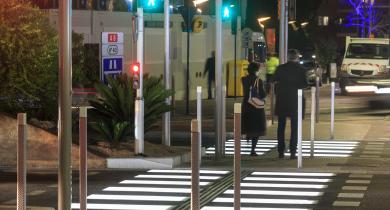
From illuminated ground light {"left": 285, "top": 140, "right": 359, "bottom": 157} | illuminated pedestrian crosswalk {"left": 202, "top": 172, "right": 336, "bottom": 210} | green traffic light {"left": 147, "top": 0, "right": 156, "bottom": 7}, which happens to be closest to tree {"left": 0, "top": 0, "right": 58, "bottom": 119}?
green traffic light {"left": 147, "top": 0, "right": 156, "bottom": 7}

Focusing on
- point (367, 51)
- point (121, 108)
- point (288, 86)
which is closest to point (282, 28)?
point (288, 86)

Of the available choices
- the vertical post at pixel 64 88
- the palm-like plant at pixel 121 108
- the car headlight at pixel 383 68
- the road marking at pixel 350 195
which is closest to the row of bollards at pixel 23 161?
the vertical post at pixel 64 88

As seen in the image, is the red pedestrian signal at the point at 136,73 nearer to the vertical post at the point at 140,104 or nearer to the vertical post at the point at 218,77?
the vertical post at the point at 140,104

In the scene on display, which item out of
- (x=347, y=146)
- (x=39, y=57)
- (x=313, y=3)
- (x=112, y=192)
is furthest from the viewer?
(x=313, y=3)

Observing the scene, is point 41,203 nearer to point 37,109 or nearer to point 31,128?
point 31,128

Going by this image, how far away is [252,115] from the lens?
56.2 feet

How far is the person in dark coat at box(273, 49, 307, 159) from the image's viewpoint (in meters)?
16.5

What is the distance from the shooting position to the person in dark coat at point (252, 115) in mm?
17047

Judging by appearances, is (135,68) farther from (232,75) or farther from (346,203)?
(232,75)

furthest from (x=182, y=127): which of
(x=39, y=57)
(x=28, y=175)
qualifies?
(x=28, y=175)

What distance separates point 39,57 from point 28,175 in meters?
3.01

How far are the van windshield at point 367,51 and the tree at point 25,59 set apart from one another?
25.6m

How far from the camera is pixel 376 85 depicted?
31203mm

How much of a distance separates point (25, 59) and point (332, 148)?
20.0 ft
